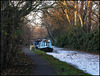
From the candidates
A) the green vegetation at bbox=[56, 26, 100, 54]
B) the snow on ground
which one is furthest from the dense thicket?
the snow on ground

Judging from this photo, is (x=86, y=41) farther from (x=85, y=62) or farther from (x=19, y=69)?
(x=19, y=69)

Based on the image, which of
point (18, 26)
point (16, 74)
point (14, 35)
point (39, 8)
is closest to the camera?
point (16, 74)

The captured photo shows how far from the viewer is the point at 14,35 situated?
943cm

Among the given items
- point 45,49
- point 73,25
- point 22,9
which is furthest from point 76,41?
point 22,9

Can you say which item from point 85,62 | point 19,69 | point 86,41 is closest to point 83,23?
point 86,41

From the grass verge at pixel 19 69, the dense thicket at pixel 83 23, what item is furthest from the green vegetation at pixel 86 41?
the grass verge at pixel 19 69

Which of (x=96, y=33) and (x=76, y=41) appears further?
(x=76, y=41)

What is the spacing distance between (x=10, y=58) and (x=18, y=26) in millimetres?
1996

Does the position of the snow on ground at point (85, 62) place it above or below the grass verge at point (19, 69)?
below

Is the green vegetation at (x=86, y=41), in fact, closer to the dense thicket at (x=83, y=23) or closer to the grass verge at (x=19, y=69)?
the dense thicket at (x=83, y=23)

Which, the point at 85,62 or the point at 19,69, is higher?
the point at 19,69

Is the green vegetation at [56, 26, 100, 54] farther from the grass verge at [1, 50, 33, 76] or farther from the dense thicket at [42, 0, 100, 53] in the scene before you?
the grass verge at [1, 50, 33, 76]

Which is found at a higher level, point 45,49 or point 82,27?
point 82,27

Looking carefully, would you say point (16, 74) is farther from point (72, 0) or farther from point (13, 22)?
point (72, 0)
